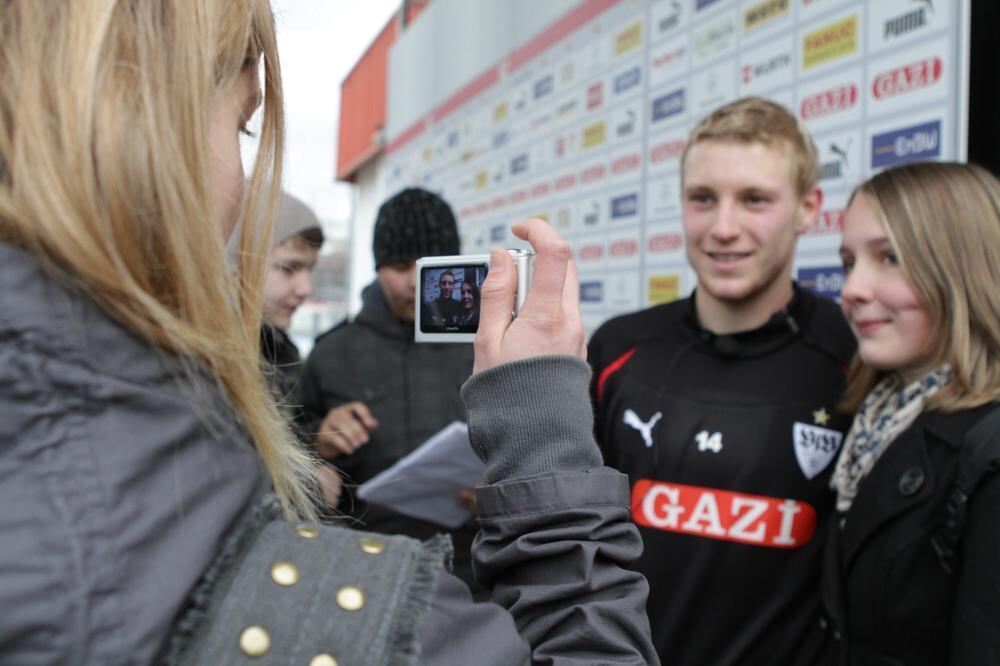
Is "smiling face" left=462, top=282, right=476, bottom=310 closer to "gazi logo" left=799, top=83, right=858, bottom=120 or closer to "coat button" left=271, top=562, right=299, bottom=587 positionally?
"coat button" left=271, top=562, right=299, bottom=587

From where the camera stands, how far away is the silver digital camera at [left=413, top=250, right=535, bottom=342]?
2.64ft

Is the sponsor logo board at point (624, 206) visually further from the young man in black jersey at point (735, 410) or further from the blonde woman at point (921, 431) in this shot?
the blonde woman at point (921, 431)

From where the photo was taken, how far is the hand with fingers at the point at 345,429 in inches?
73.0

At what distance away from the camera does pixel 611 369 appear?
5.47ft

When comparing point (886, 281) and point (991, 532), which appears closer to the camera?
point (991, 532)

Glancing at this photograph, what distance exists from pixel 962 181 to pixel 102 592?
1.35 m

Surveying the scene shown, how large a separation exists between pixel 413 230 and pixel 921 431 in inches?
54.5

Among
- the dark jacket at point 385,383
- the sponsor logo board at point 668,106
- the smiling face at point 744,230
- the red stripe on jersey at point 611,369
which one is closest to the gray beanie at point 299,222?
the dark jacket at point 385,383

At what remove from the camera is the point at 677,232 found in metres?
2.53

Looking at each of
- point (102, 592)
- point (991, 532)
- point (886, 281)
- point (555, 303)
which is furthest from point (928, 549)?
point (102, 592)

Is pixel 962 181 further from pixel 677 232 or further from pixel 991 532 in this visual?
pixel 677 232

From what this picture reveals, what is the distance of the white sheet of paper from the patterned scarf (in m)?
0.69

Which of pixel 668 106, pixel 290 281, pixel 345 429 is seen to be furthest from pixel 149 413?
pixel 668 106

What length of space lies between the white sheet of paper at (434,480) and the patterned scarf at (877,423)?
0.69m
